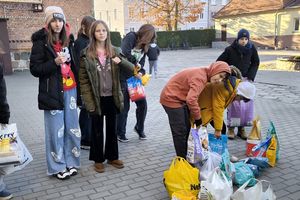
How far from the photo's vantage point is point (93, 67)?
378 cm

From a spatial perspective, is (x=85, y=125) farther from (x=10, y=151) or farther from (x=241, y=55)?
(x=241, y=55)

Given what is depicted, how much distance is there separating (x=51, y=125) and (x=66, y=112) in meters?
0.23

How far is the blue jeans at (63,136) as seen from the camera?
377 centimetres

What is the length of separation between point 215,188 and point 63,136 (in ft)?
6.27

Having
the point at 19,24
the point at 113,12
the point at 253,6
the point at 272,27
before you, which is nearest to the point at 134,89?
the point at 19,24

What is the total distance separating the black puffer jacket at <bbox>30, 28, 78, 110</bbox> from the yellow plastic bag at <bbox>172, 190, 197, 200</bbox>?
1.60m

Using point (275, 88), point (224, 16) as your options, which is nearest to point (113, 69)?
point (275, 88)

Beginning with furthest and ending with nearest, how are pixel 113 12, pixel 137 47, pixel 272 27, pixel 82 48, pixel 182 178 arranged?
1. pixel 113 12
2. pixel 272 27
3. pixel 137 47
4. pixel 82 48
5. pixel 182 178

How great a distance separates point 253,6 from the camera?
3228 centimetres

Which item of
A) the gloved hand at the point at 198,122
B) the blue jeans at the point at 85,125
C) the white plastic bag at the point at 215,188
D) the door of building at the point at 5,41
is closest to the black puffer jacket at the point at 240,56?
the gloved hand at the point at 198,122

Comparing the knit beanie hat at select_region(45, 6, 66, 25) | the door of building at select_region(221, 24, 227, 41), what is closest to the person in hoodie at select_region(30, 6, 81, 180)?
the knit beanie hat at select_region(45, 6, 66, 25)

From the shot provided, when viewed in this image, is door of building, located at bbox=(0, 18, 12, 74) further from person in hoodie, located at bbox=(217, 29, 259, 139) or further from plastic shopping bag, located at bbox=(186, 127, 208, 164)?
plastic shopping bag, located at bbox=(186, 127, 208, 164)

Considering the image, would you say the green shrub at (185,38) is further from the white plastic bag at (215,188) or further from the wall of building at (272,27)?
the white plastic bag at (215,188)

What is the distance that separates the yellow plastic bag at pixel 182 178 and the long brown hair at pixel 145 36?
6.68ft
